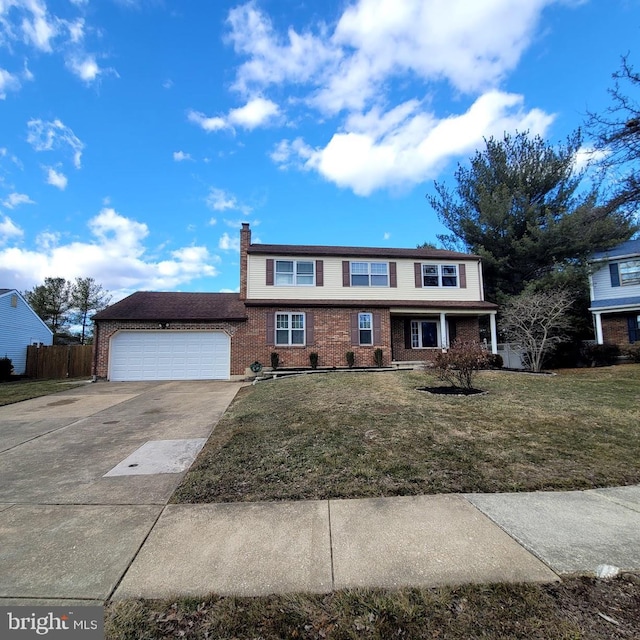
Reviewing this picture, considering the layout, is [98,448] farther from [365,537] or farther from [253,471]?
[365,537]

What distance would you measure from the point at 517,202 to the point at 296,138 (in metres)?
15.9

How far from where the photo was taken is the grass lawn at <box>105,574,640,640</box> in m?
1.88

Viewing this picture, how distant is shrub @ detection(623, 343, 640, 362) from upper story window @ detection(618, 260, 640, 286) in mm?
4031

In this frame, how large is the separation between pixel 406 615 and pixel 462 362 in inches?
272

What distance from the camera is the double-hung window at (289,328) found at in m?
16.1

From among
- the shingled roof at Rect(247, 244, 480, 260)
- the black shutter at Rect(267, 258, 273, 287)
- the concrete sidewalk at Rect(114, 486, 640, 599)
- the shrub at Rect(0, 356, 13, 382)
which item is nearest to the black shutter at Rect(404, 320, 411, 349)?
the shingled roof at Rect(247, 244, 480, 260)

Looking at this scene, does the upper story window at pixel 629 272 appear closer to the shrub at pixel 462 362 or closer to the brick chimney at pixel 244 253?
the shrub at pixel 462 362

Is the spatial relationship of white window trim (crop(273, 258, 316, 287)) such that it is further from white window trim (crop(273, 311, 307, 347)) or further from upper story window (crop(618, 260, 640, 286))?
upper story window (crop(618, 260, 640, 286))

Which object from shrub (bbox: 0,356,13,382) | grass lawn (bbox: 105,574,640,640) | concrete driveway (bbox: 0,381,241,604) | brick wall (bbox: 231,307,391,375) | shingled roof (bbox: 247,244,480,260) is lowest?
grass lawn (bbox: 105,574,640,640)

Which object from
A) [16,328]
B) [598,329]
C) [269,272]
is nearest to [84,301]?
[16,328]

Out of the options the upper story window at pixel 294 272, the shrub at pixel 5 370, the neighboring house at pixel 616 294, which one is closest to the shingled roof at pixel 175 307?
the upper story window at pixel 294 272

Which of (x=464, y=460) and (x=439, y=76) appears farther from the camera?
(x=439, y=76)

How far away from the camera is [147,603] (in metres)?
2.14

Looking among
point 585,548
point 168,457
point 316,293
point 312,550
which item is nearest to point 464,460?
point 585,548
